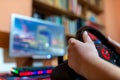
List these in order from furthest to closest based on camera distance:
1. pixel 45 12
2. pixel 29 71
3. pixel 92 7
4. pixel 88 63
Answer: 1. pixel 92 7
2. pixel 45 12
3. pixel 29 71
4. pixel 88 63

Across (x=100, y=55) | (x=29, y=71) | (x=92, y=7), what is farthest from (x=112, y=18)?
(x=100, y=55)

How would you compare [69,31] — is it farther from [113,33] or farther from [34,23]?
[113,33]

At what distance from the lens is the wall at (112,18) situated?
270 cm

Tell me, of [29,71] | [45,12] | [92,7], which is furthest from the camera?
[92,7]

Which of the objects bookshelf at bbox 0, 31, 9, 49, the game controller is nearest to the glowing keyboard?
the game controller

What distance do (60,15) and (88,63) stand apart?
1594mm

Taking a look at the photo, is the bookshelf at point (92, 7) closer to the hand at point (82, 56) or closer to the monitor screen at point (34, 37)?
the monitor screen at point (34, 37)

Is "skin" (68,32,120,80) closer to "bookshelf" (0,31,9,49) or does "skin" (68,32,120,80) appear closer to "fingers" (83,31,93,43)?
"fingers" (83,31,93,43)

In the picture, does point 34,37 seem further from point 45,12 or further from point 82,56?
point 82,56

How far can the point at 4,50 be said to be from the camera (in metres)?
1.15

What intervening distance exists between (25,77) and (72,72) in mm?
334

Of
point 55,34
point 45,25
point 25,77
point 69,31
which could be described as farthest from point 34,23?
point 69,31

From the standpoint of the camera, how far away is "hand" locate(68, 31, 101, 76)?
1.36ft

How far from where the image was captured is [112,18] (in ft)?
9.28
